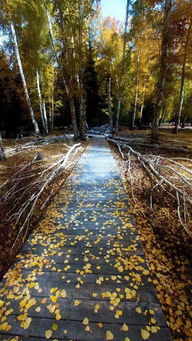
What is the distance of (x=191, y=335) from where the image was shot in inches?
71.7

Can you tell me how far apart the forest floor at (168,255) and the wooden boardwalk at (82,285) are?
0.47 feet

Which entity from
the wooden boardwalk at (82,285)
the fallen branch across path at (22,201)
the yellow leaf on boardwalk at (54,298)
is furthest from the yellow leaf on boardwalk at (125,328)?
the fallen branch across path at (22,201)

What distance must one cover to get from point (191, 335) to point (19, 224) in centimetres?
330

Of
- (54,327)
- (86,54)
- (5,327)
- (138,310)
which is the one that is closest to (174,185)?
(138,310)

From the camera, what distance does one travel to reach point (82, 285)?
91.0 inches

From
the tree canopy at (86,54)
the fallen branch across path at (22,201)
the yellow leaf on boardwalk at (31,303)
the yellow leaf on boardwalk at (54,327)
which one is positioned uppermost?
the tree canopy at (86,54)

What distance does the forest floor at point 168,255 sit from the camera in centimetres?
202

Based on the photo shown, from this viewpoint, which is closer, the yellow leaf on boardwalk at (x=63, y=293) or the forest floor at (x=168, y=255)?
the forest floor at (x=168, y=255)

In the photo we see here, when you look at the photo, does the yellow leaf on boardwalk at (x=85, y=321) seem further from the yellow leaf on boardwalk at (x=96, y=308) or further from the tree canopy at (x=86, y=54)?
the tree canopy at (x=86, y=54)

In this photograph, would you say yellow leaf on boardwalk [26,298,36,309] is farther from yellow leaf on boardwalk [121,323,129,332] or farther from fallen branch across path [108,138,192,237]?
fallen branch across path [108,138,192,237]

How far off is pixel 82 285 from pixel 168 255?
1.48 m

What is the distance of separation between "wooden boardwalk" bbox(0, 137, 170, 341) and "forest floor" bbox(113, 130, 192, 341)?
14 centimetres

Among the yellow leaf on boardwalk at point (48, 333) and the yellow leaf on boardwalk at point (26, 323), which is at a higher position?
the yellow leaf on boardwalk at point (26, 323)

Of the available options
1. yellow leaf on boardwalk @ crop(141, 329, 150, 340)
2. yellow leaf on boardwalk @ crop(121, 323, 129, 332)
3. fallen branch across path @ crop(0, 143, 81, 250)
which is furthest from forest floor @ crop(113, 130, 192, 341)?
fallen branch across path @ crop(0, 143, 81, 250)
